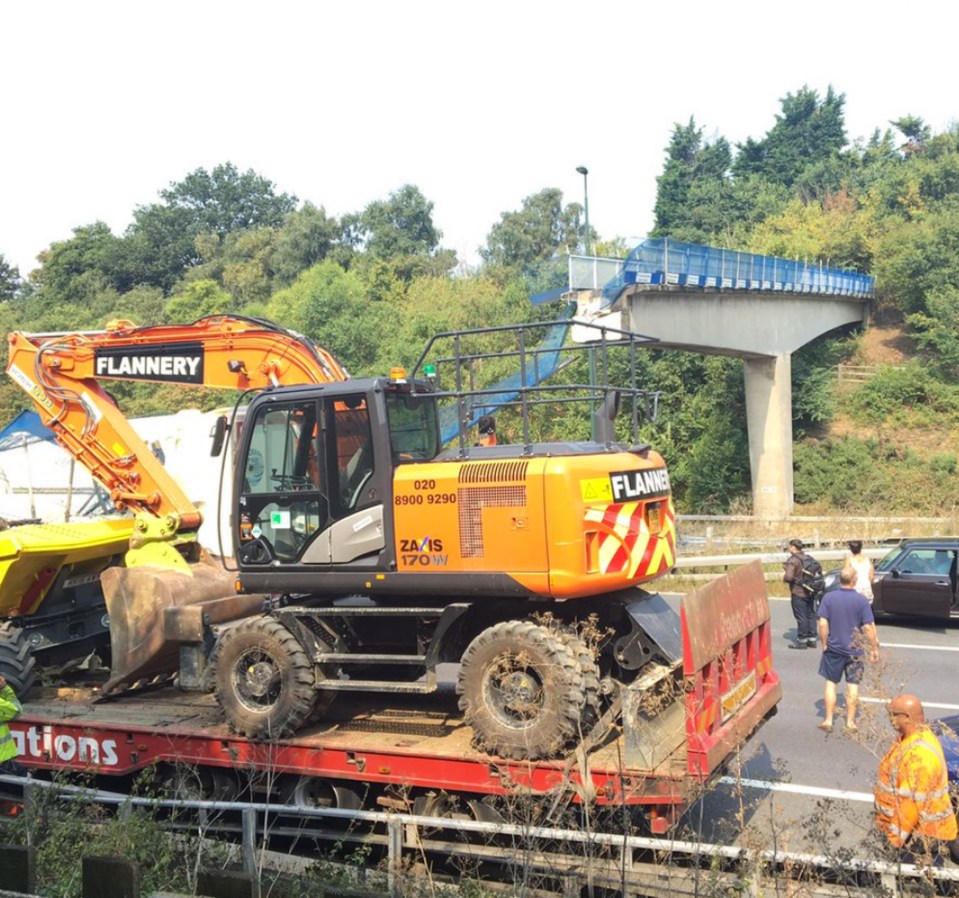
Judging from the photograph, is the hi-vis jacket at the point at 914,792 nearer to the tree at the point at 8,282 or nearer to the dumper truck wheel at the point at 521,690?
the dumper truck wheel at the point at 521,690

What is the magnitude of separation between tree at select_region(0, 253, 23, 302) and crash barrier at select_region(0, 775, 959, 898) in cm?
6638

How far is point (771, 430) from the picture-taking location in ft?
97.9

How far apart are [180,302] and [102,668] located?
38594 millimetres

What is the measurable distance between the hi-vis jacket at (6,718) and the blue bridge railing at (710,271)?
50.4ft

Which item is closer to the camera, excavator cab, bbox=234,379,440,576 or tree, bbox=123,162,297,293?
excavator cab, bbox=234,379,440,576

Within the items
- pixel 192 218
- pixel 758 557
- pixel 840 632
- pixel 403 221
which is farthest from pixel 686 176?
pixel 840 632

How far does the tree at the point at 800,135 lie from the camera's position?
5897 centimetres

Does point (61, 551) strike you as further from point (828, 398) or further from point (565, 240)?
point (565, 240)

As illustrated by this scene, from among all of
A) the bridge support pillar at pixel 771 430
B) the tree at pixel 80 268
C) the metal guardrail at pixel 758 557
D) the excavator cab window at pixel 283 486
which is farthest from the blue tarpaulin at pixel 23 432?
the tree at pixel 80 268

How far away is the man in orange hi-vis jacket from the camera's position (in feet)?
18.1

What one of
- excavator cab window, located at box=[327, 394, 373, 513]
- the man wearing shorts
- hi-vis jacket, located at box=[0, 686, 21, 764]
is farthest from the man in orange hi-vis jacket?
hi-vis jacket, located at box=[0, 686, 21, 764]

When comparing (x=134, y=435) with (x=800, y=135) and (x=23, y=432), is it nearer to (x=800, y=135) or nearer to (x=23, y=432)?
(x=23, y=432)

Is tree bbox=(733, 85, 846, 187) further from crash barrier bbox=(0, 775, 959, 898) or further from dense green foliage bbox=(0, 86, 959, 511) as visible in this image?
crash barrier bbox=(0, 775, 959, 898)

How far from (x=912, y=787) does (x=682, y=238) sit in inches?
1761
